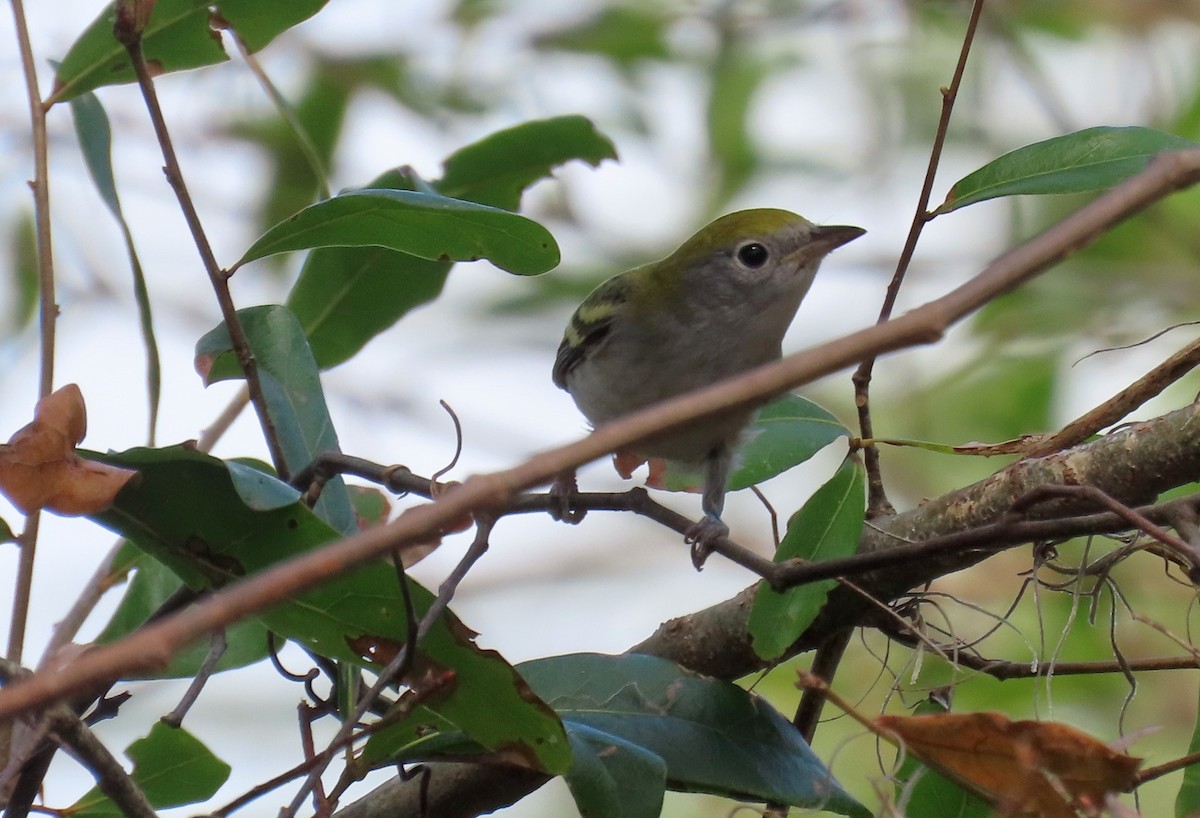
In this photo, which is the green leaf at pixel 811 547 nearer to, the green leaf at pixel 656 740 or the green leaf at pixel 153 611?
the green leaf at pixel 656 740

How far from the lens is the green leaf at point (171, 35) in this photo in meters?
2.31

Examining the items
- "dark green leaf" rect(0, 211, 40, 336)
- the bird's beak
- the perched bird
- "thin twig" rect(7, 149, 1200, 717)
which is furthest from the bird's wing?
"thin twig" rect(7, 149, 1200, 717)

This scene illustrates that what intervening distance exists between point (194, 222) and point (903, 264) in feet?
3.80

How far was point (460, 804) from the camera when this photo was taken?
6.98 feet

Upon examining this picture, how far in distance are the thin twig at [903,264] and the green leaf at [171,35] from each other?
1.14m

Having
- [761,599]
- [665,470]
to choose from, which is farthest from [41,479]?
[665,470]

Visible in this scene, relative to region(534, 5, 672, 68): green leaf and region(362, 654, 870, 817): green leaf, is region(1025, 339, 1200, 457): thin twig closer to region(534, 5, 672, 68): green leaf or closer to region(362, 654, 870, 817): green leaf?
region(362, 654, 870, 817): green leaf

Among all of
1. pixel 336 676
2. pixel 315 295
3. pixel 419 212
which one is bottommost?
pixel 336 676

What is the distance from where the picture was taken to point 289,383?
7.64 ft

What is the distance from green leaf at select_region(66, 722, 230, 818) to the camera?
207cm

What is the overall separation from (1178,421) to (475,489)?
4.54 feet

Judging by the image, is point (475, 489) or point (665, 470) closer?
point (475, 489)

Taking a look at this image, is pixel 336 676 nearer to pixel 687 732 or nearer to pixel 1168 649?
pixel 687 732

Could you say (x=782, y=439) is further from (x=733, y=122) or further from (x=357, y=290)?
(x=733, y=122)
